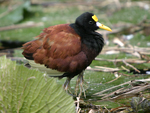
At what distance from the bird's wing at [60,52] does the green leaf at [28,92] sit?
1.87ft

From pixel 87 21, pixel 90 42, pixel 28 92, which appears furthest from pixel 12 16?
pixel 28 92

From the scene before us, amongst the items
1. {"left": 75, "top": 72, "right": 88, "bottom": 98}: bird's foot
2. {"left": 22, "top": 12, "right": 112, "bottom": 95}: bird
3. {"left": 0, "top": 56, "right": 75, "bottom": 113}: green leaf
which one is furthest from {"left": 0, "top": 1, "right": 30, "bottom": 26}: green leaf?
{"left": 0, "top": 56, "right": 75, "bottom": 113}: green leaf

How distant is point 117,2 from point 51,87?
17.0 feet

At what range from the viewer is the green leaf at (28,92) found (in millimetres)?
1906

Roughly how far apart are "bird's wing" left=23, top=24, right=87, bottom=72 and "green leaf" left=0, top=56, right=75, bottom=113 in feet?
1.87

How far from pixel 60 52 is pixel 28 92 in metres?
0.69

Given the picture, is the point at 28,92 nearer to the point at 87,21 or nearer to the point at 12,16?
the point at 87,21

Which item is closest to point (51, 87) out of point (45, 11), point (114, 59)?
point (114, 59)

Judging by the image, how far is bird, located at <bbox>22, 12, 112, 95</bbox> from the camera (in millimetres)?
2516

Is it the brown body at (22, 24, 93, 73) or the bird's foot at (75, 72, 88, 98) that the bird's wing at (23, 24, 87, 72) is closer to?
the brown body at (22, 24, 93, 73)

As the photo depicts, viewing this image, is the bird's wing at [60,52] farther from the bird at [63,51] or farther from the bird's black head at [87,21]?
the bird's black head at [87,21]

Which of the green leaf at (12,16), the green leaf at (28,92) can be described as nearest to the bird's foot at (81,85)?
the green leaf at (28,92)

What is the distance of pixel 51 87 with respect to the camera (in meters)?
1.97

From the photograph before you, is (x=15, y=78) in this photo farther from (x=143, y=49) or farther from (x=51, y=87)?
(x=143, y=49)
